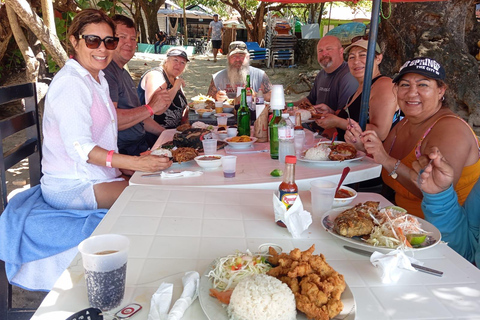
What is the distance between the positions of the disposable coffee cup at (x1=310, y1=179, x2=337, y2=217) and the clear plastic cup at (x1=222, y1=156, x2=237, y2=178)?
2.08ft

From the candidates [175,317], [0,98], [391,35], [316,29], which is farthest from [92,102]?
[316,29]

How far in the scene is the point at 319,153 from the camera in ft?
8.79

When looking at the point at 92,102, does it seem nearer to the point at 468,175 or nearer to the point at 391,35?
the point at 468,175

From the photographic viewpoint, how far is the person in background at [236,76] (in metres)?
5.98

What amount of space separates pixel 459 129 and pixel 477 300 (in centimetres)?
138

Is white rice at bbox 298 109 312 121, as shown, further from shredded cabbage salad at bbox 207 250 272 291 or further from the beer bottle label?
shredded cabbage salad at bbox 207 250 272 291

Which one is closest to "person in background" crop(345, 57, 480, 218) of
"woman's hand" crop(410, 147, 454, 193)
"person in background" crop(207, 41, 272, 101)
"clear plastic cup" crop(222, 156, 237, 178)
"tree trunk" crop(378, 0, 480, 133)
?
"woman's hand" crop(410, 147, 454, 193)

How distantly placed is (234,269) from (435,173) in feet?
4.13

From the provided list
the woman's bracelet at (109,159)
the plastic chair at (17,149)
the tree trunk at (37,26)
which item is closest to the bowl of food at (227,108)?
the tree trunk at (37,26)

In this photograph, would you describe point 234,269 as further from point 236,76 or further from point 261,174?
point 236,76

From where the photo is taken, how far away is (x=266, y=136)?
3.37 meters

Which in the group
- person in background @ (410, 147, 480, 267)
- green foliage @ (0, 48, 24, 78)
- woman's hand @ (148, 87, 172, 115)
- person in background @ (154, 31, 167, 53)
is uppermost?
person in background @ (154, 31, 167, 53)

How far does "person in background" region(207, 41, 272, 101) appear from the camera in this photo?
5977 mm

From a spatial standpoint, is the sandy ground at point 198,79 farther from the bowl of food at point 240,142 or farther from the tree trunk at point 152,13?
the bowl of food at point 240,142
